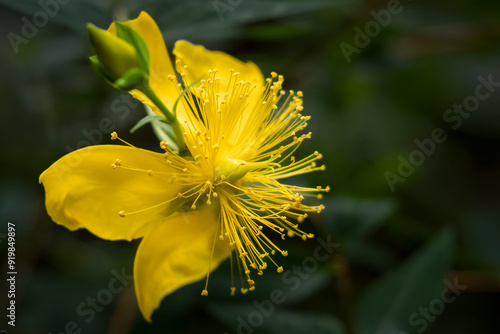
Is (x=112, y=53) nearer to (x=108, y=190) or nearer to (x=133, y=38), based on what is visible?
(x=133, y=38)

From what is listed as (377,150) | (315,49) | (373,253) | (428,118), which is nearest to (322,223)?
(373,253)

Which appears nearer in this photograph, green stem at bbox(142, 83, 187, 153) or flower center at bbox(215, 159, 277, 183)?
green stem at bbox(142, 83, 187, 153)

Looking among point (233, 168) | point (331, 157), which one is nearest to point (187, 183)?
point (233, 168)

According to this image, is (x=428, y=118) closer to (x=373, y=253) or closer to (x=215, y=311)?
(x=373, y=253)

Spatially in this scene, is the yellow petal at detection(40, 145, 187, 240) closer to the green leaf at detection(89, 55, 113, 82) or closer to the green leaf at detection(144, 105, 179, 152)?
the green leaf at detection(144, 105, 179, 152)

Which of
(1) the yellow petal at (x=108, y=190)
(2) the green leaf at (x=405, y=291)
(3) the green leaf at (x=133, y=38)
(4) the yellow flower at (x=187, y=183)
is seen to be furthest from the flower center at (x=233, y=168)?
(2) the green leaf at (x=405, y=291)

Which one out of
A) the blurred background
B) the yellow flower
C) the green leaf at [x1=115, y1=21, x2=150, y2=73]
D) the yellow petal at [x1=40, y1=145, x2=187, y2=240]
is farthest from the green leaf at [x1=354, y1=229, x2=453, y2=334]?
the green leaf at [x1=115, y1=21, x2=150, y2=73]

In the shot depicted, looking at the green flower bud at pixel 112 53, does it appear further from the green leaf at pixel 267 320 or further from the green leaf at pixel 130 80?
the green leaf at pixel 267 320
